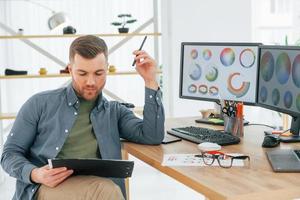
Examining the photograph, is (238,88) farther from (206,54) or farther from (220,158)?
(220,158)

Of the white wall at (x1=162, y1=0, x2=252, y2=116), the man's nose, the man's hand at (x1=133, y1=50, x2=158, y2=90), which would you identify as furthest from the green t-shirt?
the white wall at (x1=162, y1=0, x2=252, y2=116)

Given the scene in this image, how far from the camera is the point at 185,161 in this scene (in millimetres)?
1754

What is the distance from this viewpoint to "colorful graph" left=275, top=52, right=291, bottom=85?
1988 millimetres

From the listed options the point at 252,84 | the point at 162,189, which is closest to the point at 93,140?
the point at 252,84

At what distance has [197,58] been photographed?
259 cm

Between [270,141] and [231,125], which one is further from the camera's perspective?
A: [231,125]

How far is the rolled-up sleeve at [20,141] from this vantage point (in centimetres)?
180

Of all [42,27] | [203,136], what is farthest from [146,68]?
[42,27]

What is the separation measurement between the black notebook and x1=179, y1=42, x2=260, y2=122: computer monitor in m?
0.88

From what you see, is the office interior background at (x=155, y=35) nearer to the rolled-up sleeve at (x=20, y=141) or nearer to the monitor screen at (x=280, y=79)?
the monitor screen at (x=280, y=79)

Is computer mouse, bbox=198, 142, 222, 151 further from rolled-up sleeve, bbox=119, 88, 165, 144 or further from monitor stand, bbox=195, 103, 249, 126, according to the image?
monitor stand, bbox=195, 103, 249, 126

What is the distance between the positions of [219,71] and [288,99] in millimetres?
569

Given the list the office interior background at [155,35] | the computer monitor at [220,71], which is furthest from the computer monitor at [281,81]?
the office interior background at [155,35]

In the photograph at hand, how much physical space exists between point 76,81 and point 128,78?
3.42 metres
